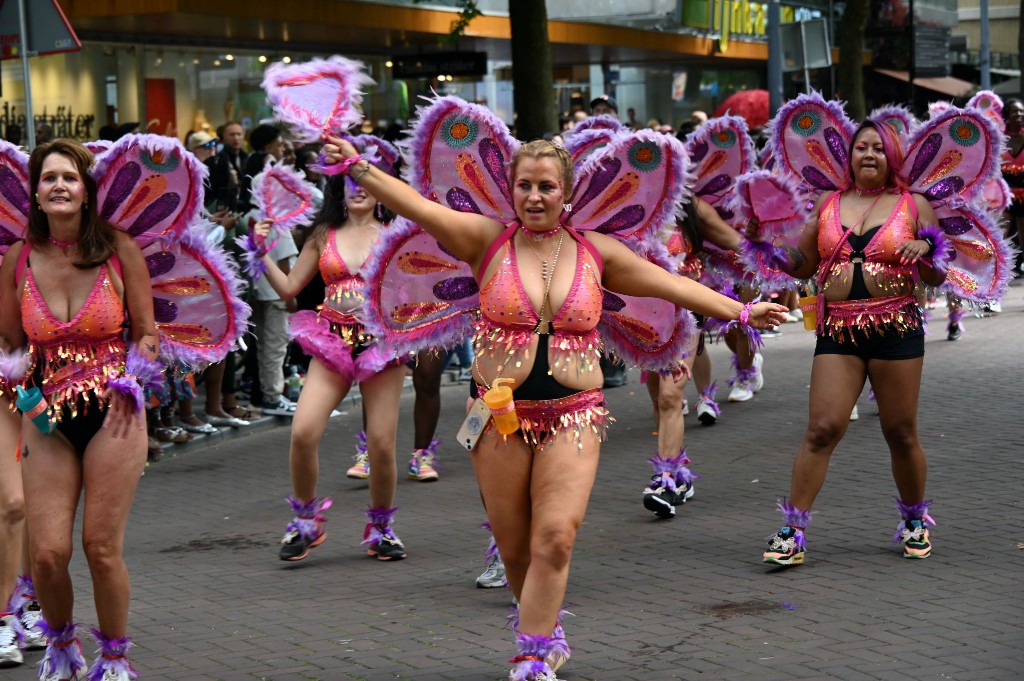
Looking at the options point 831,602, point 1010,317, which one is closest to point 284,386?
point 831,602

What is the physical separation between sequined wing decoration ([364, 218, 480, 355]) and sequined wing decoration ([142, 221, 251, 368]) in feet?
1.89

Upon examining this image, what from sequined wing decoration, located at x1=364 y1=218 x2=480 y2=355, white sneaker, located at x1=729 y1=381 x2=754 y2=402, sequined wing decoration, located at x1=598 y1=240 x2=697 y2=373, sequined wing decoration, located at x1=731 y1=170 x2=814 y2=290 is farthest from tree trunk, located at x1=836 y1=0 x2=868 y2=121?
sequined wing decoration, located at x1=364 y1=218 x2=480 y2=355

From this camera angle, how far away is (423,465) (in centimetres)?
973

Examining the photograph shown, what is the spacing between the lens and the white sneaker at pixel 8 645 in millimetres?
5746

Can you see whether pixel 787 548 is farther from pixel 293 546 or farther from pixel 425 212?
pixel 425 212

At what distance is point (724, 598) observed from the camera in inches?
255

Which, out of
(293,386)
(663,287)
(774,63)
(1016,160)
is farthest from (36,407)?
(774,63)

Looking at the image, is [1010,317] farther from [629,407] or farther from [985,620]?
[985,620]

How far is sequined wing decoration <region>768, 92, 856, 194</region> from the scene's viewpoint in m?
7.35

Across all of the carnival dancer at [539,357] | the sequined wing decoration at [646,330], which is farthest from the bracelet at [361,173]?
the sequined wing decoration at [646,330]

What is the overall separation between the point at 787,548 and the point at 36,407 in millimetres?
3562

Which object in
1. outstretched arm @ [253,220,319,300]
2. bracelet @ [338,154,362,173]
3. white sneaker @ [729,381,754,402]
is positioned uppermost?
bracelet @ [338,154,362,173]

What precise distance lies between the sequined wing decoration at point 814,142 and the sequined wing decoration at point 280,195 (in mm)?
2489

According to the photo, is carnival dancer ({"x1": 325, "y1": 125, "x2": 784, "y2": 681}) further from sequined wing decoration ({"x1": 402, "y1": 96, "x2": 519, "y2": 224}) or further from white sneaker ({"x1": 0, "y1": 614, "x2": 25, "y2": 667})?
white sneaker ({"x1": 0, "y1": 614, "x2": 25, "y2": 667})
